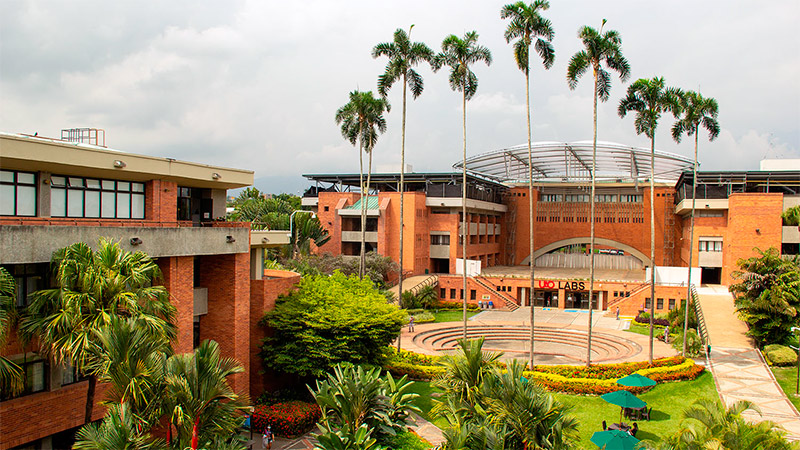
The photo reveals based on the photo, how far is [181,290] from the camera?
71.7ft

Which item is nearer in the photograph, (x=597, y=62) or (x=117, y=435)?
(x=117, y=435)

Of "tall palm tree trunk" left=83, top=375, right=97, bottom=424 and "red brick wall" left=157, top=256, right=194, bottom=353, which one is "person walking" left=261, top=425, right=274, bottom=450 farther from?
"tall palm tree trunk" left=83, top=375, right=97, bottom=424

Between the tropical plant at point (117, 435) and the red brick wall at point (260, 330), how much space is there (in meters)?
13.4

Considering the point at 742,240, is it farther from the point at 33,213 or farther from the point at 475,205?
the point at 33,213

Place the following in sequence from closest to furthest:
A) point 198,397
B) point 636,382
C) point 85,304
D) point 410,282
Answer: point 198,397, point 85,304, point 636,382, point 410,282

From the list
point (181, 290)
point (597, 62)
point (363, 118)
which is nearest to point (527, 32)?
point (597, 62)

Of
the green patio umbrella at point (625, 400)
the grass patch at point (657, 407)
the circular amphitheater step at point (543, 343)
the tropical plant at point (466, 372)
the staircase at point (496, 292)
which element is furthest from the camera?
the staircase at point (496, 292)

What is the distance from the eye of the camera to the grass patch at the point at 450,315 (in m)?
49.1

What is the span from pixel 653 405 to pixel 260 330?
63.9ft

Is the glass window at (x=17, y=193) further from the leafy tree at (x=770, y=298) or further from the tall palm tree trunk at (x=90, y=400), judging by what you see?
the leafy tree at (x=770, y=298)

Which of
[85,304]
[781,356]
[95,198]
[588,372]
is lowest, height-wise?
[588,372]

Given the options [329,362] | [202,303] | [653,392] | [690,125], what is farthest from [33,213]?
[690,125]

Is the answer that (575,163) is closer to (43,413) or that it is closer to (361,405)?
(361,405)

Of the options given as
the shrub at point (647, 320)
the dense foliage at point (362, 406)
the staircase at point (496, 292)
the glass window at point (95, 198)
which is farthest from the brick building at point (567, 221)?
the dense foliage at point (362, 406)
